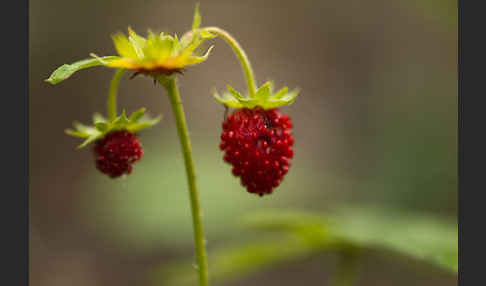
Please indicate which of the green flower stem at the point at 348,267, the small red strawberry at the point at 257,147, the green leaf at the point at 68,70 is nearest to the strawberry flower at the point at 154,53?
the green leaf at the point at 68,70

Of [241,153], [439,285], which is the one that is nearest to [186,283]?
[241,153]

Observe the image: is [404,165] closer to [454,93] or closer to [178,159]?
[454,93]

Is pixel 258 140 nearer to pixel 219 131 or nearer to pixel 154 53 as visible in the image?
pixel 154 53

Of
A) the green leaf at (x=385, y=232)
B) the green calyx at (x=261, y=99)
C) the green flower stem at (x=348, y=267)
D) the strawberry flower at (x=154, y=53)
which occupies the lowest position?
the green flower stem at (x=348, y=267)

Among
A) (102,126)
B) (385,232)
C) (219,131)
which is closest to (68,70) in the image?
(102,126)

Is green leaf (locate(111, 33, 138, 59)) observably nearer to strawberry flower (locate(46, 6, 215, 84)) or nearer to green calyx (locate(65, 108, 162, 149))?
strawberry flower (locate(46, 6, 215, 84))

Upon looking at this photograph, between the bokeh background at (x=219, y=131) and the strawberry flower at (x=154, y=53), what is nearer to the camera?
A: the strawberry flower at (x=154, y=53)

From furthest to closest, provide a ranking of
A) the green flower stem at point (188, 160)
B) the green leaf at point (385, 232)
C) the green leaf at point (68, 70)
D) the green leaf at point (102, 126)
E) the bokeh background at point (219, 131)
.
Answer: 1. the bokeh background at point (219, 131)
2. the green leaf at point (385, 232)
3. the green leaf at point (102, 126)
4. the green flower stem at point (188, 160)
5. the green leaf at point (68, 70)

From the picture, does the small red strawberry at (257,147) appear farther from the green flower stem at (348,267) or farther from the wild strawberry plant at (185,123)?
the green flower stem at (348,267)
